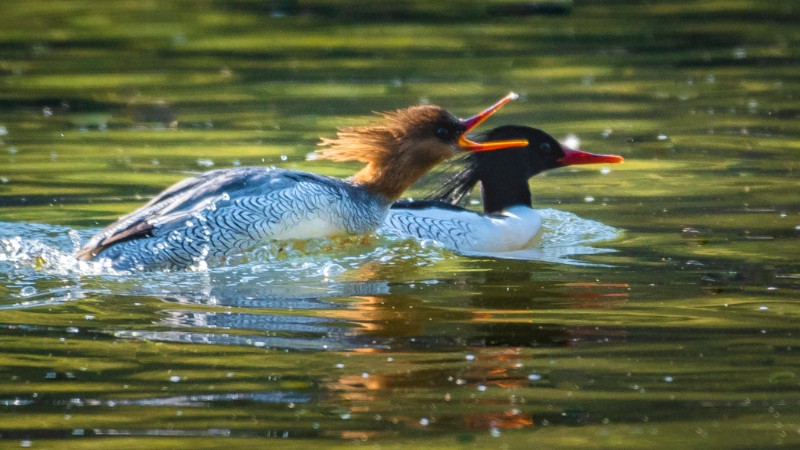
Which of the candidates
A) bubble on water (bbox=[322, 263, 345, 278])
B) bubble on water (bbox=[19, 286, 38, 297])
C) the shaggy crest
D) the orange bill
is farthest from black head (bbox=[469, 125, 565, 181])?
bubble on water (bbox=[19, 286, 38, 297])

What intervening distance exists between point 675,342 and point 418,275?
7.07 feet

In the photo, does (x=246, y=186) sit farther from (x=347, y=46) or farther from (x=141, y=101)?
(x=347, y=46)

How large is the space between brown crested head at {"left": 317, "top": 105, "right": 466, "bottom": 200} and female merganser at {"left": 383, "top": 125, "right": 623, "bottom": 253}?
307mm

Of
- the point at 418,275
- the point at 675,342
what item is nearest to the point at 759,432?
the point at 675,342

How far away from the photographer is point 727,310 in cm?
756

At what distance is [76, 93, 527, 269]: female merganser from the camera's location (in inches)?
343

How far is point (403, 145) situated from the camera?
9742 mm

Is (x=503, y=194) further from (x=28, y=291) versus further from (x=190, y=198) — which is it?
(x=28, y=291)


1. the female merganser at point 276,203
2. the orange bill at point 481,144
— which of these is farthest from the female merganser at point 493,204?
the orange bill at point 481,144

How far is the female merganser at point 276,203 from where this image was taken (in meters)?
8.70

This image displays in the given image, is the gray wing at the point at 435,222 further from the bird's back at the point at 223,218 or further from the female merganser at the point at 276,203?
the bird's back at the point at 223,218

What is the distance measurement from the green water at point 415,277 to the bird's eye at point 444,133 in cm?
80

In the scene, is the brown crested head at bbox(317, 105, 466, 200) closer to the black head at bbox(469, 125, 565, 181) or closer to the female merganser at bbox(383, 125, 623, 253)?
the female merganser at bbox(383, 125, 623, 253)

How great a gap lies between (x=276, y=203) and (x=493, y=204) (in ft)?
7.30
